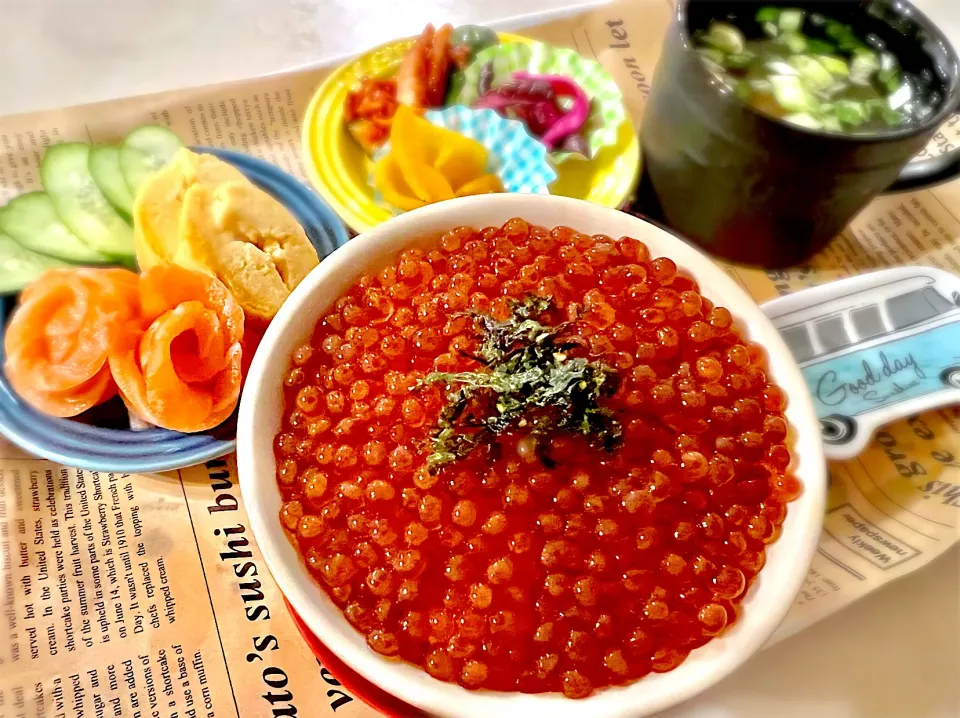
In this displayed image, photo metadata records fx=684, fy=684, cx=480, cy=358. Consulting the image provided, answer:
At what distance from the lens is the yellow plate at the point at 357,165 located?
1082 mm

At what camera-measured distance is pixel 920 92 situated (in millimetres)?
905

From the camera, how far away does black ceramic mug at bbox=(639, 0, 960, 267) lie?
81 cm

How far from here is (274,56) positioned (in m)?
1.32

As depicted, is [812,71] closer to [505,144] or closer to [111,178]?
[505,144]

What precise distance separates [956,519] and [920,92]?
0.56 metres

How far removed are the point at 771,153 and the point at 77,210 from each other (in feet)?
3.05

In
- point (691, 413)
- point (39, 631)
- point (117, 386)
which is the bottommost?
point (39, 631)

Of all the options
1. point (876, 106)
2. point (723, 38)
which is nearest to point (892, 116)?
point (876, 106)

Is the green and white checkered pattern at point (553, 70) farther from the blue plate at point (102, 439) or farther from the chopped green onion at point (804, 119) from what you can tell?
the blue plate at point (102, 439)

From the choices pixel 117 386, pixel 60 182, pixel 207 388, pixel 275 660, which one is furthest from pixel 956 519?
pixel 60 182

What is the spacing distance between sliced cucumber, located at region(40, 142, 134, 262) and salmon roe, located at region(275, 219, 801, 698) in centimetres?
47

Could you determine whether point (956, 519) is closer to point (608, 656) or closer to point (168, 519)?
point (608, 656)

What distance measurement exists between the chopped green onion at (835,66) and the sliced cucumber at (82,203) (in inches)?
39.3

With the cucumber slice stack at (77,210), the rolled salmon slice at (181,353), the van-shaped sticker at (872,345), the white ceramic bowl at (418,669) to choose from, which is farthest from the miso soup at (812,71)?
the cucumber slice stack at (77,210)
